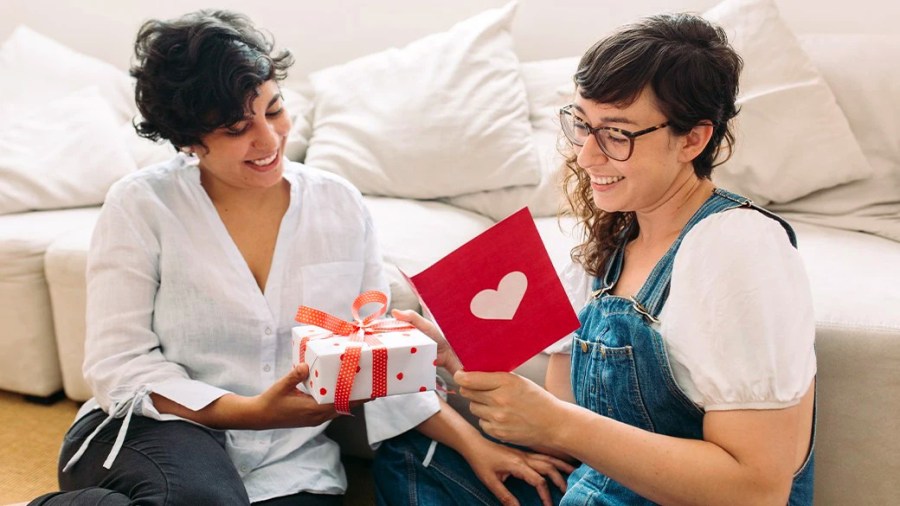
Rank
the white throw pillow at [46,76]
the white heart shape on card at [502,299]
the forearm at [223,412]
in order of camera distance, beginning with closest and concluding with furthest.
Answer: the white heart shape on card at [502,299] → the forearm at [223,412] → the white throw pillow at [46,76]

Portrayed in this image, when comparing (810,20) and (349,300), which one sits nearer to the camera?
(349,300)

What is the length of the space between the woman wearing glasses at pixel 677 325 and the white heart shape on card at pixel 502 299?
0.29 ft

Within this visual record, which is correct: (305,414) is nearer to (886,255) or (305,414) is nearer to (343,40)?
(886,255)

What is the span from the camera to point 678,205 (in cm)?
119

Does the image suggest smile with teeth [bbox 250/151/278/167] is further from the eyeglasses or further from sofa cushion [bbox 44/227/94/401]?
sofa cushion [bbox 44/227/94/401]

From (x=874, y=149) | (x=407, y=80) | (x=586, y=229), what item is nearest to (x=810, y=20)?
(x=874, y=149)

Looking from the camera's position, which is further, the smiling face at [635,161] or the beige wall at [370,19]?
the beige wall at [370,19]

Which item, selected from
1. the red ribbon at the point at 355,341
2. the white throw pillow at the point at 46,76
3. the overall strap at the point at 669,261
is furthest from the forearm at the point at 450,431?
the white throw pillow at the point at 46,76

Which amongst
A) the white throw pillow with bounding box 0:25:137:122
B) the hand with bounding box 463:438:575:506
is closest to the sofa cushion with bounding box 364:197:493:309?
the hand with bounding box 463:438:575:506

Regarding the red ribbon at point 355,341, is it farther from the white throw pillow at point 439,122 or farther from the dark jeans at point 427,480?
the white throw pillow at point 439,122

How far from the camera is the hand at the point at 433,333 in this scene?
4.56ft

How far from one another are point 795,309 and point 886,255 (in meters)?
0.95

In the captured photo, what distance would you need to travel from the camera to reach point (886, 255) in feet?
5.91

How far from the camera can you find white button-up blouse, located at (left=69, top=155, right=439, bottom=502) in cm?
139
